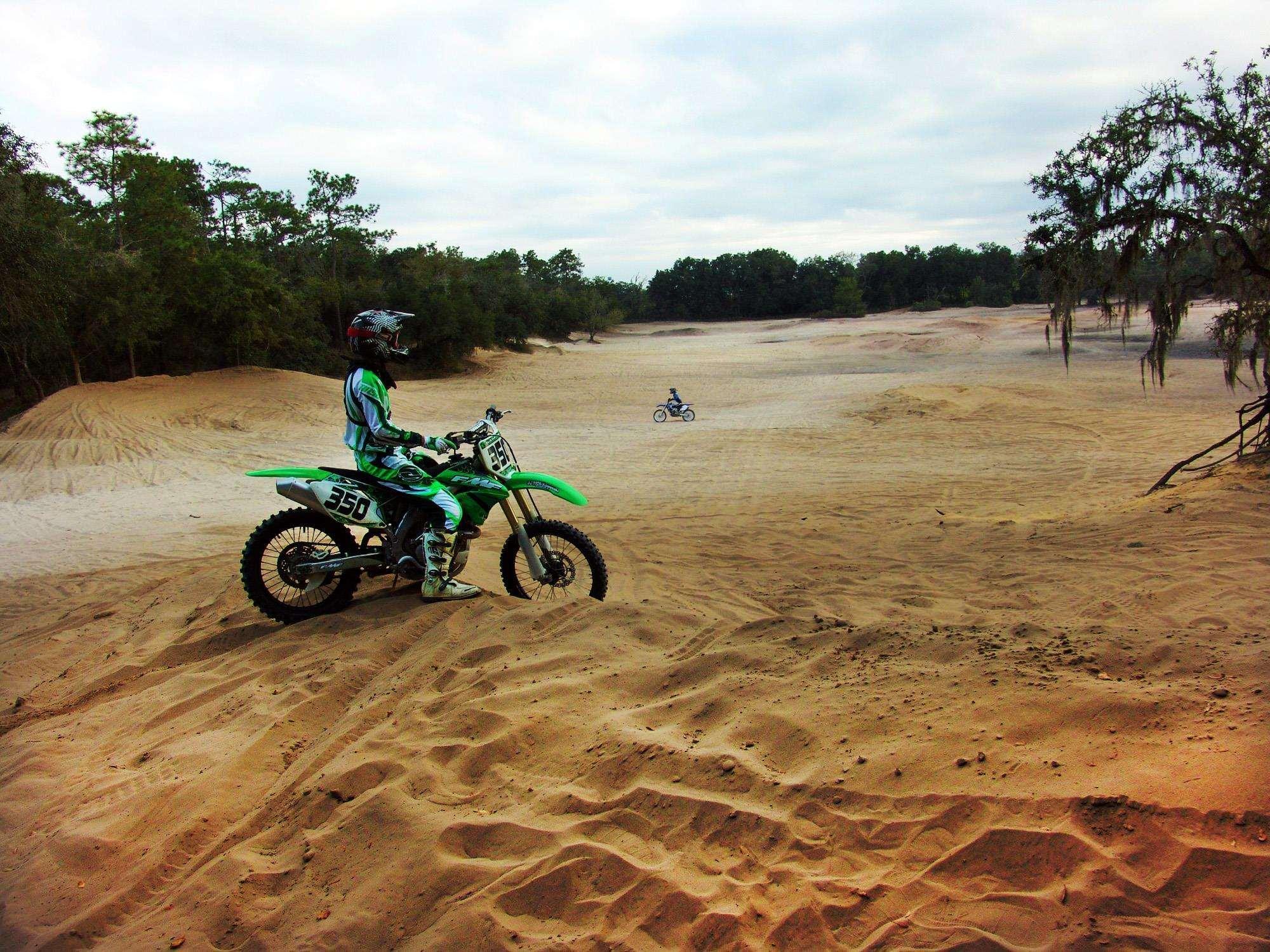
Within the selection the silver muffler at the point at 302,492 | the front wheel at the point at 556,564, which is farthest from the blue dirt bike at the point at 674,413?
the silver muffler at the point at 302,492

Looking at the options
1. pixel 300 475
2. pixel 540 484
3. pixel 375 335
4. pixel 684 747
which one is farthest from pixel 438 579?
pixel 684 747

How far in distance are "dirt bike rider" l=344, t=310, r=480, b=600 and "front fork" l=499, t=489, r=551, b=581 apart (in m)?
0.40

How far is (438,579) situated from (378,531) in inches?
22.0

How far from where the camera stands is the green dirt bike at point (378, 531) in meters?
5.54

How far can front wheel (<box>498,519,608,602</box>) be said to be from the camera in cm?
586

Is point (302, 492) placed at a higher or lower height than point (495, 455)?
lower

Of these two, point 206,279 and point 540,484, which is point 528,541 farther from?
point 206,279

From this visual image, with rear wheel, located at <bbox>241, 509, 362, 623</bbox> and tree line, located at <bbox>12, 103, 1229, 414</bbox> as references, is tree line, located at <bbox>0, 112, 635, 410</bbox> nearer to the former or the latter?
tree line, located at <bbox>12, 103, 1229, 414</bbox>

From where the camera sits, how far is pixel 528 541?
5.76 metres

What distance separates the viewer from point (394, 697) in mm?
4285

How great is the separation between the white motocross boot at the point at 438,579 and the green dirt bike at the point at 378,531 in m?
0.13

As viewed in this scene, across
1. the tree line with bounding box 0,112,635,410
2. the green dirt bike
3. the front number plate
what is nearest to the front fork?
the green dirt bike

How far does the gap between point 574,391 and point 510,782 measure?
81.0 ft

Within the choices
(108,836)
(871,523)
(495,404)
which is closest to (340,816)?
(108,836)
